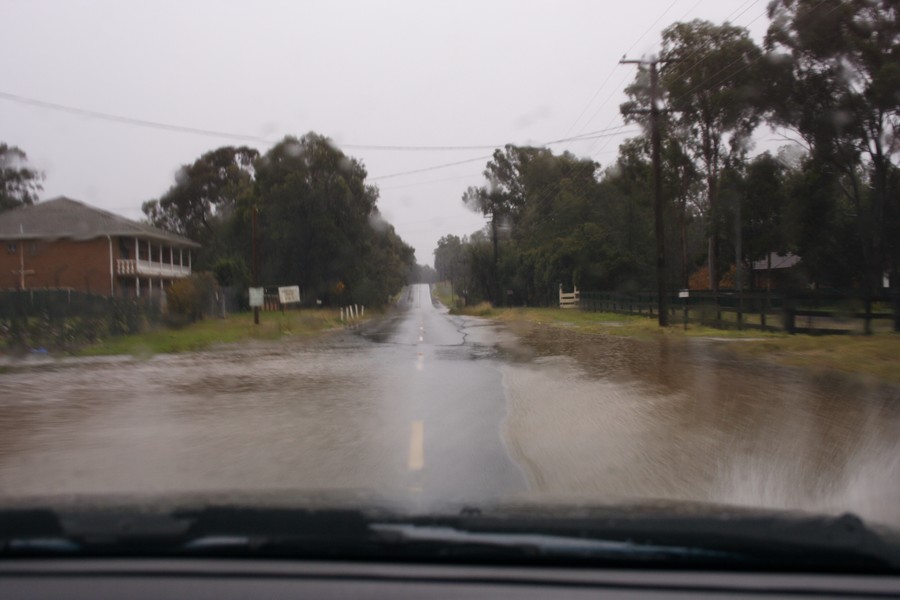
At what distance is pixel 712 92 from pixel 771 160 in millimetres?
5649

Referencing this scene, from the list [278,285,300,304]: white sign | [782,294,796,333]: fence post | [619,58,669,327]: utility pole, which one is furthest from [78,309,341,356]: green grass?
[782,294,796,333]: fence post

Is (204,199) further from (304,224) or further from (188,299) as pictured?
(188,299)

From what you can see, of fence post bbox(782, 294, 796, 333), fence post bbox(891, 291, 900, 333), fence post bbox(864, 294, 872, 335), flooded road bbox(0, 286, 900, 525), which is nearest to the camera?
flooded road bbox(0, 286, 900, 525)

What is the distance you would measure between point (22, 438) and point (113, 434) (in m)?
1.03

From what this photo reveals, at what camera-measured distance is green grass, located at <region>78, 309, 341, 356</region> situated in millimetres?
21587

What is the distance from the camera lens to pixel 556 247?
6538 cm

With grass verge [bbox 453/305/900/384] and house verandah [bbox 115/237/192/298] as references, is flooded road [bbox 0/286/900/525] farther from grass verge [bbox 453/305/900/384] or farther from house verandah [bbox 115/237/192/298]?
house verandah [bbox 115/237/192/298]

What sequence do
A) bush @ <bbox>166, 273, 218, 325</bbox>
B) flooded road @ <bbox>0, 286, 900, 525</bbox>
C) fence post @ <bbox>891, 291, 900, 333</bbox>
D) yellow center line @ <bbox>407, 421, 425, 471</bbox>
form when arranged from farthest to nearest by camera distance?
bush @ <bbox>166, 273, 218, 325</bbox> < fence post @ <bbox>891, 291, 900, 333</bbox> < yellow center line @ <bbox>407, 421, 425, 471</bbox> < flooded road @ <bbox>0, 286, 900, 525</bbox>

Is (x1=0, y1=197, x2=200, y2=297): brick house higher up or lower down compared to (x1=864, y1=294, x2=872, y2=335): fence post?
higher up

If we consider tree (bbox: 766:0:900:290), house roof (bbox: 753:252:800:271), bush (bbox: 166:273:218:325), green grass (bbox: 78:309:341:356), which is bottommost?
green grass (bbox: 78:309:341:356)

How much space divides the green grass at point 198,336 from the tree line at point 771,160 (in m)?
16.8

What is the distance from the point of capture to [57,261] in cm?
3722

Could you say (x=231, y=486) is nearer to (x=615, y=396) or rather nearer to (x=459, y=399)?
(x=459, y=399)

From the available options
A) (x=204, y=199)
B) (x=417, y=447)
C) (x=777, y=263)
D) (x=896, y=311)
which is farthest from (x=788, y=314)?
(x=204, y=199)
